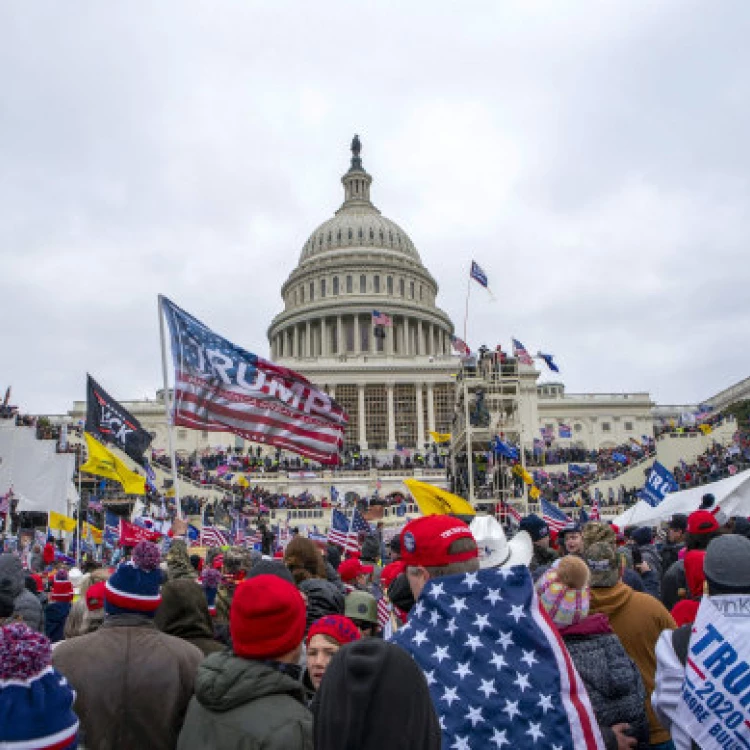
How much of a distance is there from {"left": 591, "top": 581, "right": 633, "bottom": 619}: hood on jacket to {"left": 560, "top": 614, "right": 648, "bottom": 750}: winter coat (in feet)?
2.15

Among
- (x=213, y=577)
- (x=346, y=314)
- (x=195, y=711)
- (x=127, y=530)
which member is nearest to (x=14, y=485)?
(x=127, y=530)

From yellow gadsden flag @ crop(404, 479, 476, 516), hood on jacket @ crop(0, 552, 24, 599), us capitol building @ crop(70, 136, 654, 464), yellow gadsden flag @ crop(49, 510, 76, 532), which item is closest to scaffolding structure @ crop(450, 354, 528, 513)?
yellow gadsden flag @ crop(49, 510, 76, 532)

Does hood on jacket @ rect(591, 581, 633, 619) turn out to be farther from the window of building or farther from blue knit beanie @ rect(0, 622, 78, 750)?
the window of building

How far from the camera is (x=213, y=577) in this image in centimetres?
652

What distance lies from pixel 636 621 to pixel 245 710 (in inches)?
108

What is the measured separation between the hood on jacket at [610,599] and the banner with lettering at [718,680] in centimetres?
137

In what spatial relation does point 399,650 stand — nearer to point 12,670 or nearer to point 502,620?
point 502,620

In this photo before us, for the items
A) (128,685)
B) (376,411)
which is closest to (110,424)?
(128,685)

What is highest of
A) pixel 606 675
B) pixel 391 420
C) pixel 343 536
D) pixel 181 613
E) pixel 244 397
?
pixel 391 420

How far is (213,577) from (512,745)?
3.96 meters

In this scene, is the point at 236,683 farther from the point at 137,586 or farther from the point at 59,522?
the point at 59,522

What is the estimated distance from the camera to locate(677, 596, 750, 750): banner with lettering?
314 cm

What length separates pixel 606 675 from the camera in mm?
4008

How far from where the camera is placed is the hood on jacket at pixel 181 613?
15.1 feet
